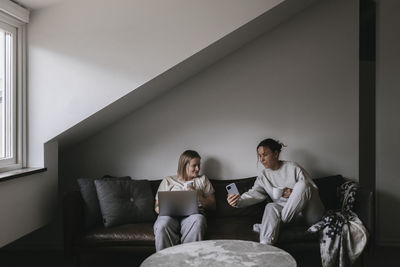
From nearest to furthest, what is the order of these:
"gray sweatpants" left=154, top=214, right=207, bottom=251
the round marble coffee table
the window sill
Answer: the round marble coffee table, the window sill, "gray sweatpants" left=154, top=214, right=207, bottom=251

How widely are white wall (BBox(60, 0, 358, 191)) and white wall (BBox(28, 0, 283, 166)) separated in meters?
0.85

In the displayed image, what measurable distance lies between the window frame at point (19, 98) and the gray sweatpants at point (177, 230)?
1270 millimetres

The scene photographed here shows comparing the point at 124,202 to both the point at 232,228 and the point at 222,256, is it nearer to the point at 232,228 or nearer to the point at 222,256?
the point at 232,228

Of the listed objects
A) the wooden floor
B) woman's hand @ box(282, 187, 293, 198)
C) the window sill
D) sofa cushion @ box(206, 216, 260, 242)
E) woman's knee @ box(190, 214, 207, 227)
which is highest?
the window sill

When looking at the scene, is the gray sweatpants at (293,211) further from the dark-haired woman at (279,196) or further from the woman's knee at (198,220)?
the woman's knee at (198,220)

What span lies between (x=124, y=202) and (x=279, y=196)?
133 centimetres

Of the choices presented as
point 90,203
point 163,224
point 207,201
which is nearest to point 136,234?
point 163,224

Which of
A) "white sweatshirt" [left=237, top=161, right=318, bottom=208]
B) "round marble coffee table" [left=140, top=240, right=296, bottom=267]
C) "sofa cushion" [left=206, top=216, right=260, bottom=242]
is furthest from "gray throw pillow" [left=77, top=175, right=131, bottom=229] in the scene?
"white sweatshirt" [left=237, top=161, right=318, bottom=208]

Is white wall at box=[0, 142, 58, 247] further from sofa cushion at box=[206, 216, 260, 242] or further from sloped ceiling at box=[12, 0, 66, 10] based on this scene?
sofa cushion at box=[206, 216, 260, 242]

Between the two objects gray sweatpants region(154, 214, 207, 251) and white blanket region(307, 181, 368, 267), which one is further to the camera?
gray sweatpants region(154, 214, 207, 251)

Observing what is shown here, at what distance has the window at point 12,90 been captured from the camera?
3.11 meters

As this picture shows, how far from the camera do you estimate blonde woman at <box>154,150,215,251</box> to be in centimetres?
310

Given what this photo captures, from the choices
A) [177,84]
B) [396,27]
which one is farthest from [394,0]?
[177,84]

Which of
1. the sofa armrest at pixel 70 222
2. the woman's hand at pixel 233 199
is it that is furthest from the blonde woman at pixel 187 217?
the sofa armrest at pixel 70 222
